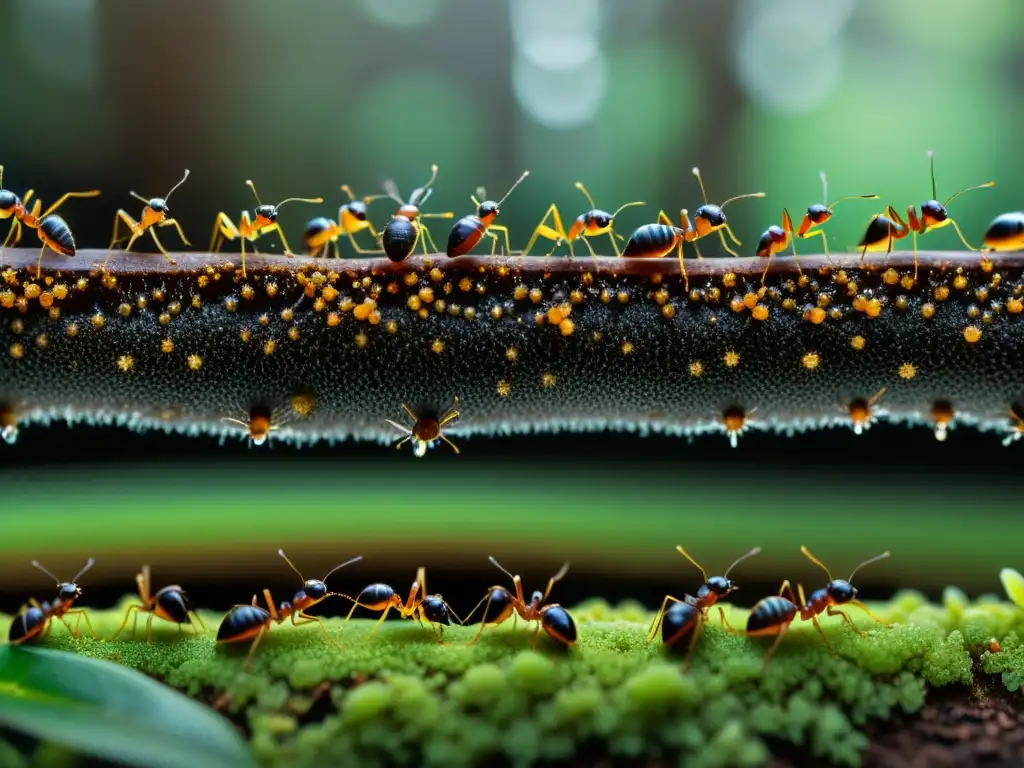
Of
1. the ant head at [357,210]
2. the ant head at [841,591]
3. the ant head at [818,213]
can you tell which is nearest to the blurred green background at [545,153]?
the ant head at [818,213]

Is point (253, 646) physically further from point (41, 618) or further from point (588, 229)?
point (588, 229)

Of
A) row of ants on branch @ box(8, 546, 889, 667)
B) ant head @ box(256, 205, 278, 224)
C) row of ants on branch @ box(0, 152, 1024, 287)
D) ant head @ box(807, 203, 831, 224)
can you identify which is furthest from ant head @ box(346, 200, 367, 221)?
ant head @ box(807, 203, 831, 224)

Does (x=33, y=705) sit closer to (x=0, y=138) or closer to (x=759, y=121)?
(x=0, y=138)

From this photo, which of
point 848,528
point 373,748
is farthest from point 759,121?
point 373,748

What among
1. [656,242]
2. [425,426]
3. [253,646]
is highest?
[656,242]

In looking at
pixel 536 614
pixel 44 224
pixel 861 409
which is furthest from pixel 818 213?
pixel 44 224

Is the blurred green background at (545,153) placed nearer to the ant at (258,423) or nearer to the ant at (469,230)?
the ant at (258,423)
